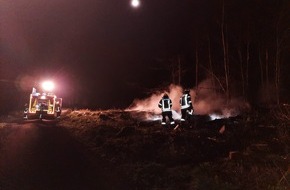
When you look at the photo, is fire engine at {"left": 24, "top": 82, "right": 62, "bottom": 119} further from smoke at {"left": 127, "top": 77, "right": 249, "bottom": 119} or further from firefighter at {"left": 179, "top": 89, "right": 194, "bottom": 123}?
firefighter at {"left": 179, "top": 89, "right": 194, "bottom": 123}

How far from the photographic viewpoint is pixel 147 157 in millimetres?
12375

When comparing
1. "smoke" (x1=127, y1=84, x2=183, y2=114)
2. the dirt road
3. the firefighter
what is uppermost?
"smoke" (x1=127, y1=84, x2=183, y2=114)

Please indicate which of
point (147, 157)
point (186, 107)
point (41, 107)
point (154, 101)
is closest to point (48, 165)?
point (147, 157)

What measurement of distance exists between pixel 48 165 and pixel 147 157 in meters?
3.11

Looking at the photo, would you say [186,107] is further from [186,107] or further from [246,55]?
[246,55]

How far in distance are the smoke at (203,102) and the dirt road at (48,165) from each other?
41.3 feet

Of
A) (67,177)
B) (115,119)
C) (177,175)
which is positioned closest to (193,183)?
(177,175)

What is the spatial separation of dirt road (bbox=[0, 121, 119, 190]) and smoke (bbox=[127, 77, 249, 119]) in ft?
41.3

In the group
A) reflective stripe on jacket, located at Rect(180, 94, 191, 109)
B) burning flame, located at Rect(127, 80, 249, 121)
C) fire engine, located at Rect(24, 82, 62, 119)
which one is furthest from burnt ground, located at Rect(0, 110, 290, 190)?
burning flame, located at Rect(127, 80, 249, 121)

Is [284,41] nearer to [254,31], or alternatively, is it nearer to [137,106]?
[254,31]

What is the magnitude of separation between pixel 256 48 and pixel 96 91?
19813 mm

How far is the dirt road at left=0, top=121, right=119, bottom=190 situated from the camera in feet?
31.6

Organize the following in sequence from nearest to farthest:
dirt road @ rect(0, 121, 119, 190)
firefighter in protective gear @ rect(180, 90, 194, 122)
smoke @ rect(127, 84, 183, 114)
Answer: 1. dirt road @ rect(0, 121, 119, 190)
2. firefighter in protective gear @ rect(180, 90, 194, 122)
3. smoke @ rect(127, 84, 183, 114)

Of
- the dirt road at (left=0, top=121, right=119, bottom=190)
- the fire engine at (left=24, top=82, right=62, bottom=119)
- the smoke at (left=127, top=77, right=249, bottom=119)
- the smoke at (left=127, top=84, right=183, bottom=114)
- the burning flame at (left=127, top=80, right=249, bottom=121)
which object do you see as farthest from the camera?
the smoke at (left=127, top=84, right=183, bottom=114)
